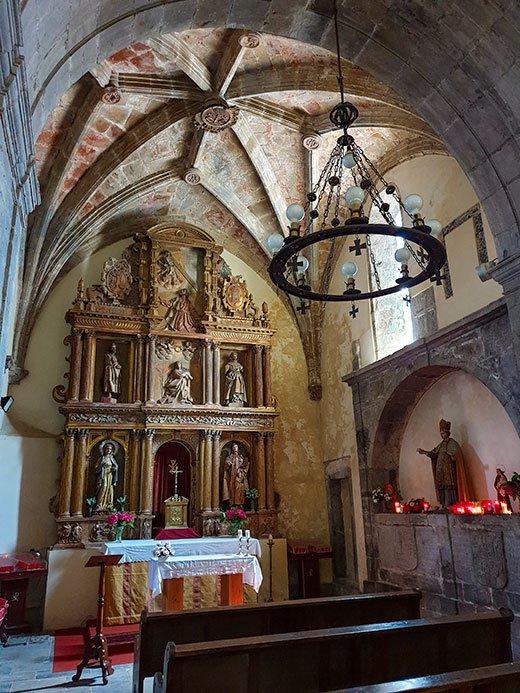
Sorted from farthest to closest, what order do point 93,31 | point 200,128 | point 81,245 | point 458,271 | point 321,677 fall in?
point 81,245 < point 200,128 < point 458,271 < point 93,31 < point 321,677

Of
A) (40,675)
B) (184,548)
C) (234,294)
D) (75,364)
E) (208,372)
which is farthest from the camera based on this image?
(234,294)

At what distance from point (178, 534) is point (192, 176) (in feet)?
24.1

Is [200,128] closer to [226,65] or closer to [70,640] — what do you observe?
[226,65]

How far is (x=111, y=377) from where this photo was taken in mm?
11297

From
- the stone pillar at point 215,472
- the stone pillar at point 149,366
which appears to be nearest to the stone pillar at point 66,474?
the stone pillar at point 149,366

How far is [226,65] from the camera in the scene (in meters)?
8.83

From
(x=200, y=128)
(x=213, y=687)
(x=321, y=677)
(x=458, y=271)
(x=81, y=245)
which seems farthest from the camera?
(x=81, y=245)

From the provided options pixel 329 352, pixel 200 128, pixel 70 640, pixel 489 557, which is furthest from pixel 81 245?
pixel 489 557

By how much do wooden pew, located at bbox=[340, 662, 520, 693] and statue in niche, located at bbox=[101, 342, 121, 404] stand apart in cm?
903

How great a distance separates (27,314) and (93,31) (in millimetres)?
7513

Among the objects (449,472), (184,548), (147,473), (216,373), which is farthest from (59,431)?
(449,472)

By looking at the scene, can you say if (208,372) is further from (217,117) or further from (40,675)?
(40,675)

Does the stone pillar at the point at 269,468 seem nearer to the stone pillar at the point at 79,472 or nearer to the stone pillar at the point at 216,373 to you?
the stone pillar at the point at 216,373

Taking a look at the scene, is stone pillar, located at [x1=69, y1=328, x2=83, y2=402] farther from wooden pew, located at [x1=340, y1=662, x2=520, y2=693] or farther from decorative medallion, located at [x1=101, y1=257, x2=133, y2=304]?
wooden pew, located at [x1=340, y1=662, x2=520, y2=693]
